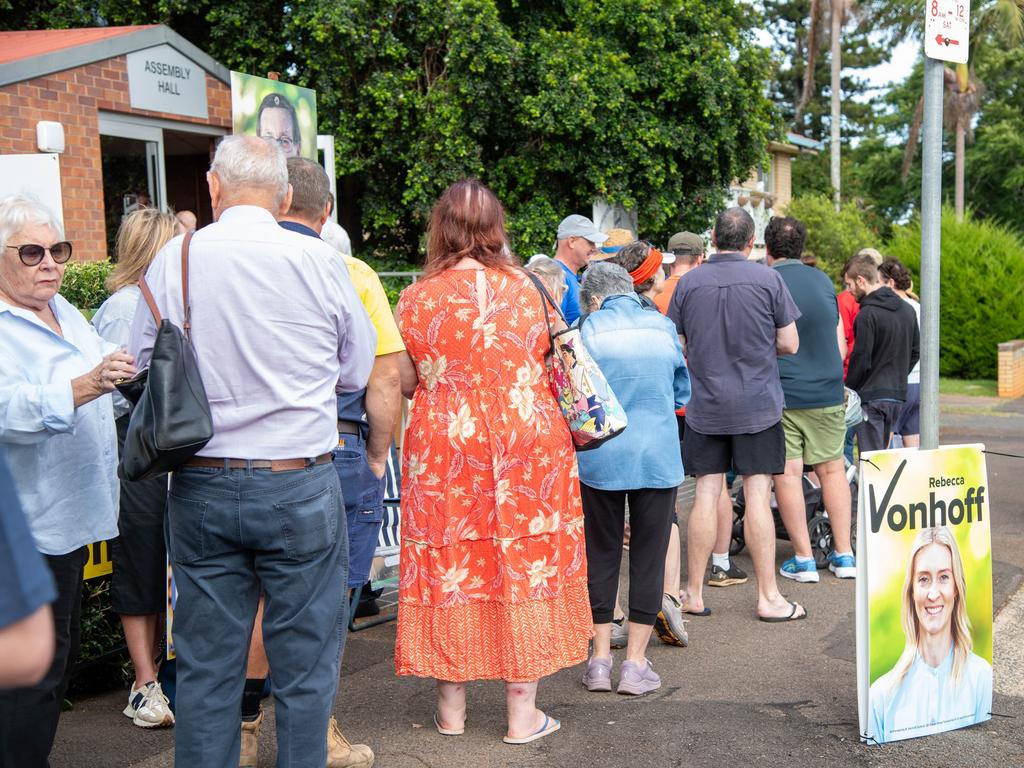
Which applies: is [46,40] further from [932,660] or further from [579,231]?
[932,660]

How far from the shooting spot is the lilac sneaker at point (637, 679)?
4.51m

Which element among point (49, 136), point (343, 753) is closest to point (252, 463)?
point (343, 753)

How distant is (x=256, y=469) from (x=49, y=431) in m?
0.62

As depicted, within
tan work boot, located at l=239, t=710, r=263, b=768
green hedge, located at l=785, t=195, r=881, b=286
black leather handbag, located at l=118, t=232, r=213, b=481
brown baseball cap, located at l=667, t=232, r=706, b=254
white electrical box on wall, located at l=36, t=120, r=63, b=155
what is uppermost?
white electrical box on wall, located at l=36, t=120, r=63, b=155

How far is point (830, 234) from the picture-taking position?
2556 centimetres

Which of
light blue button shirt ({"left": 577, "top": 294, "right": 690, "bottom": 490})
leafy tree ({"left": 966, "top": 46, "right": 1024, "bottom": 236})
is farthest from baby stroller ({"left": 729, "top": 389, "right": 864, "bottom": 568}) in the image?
leafy tree ({"left": 966, "top": 46, "right": 1024, "bottom": 236})

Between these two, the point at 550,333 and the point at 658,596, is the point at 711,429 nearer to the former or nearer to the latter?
the point at 658,596

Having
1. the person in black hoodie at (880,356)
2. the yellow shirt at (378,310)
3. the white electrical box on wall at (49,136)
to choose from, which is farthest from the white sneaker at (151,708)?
the white electrical box on wall at (49,136)

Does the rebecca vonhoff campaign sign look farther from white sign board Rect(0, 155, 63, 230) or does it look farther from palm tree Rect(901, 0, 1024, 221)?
palm tree Rect(901, 0, 1024, 221)

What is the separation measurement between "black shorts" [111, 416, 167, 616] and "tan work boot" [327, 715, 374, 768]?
966mm

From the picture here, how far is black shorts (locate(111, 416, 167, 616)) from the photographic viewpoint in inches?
→ 166

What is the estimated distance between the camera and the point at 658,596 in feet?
15.1

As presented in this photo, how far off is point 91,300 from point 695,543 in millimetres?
4166

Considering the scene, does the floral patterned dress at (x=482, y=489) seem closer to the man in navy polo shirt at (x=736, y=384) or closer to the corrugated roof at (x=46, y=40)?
the man in navy polo shirt at (x=736, y=384)
